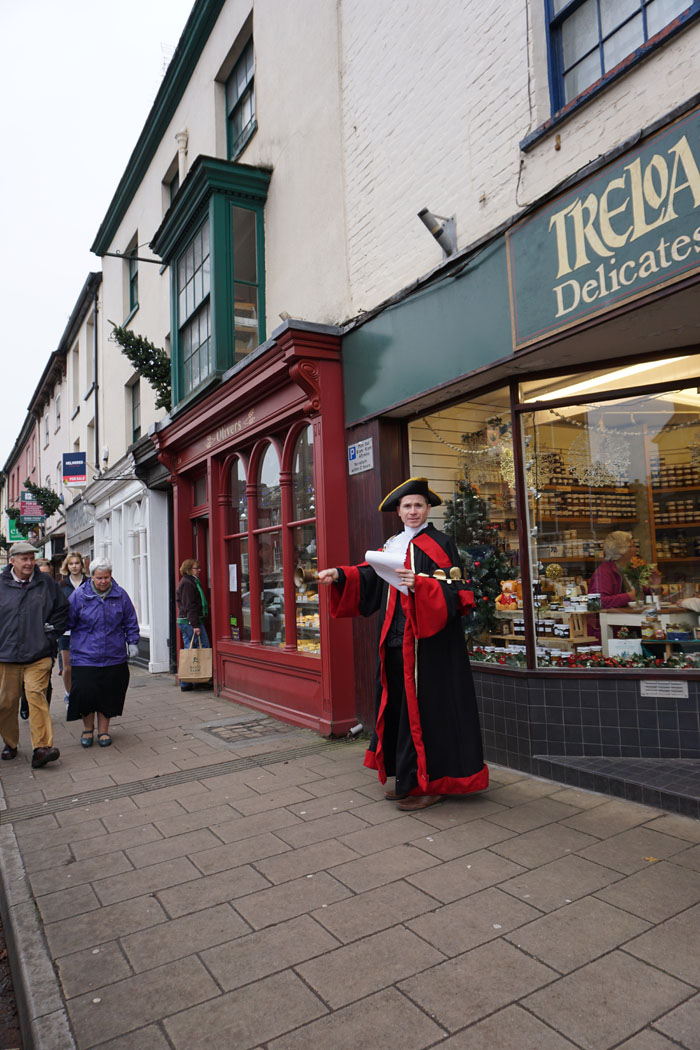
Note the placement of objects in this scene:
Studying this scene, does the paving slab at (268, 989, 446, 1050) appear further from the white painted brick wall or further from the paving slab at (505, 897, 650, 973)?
the white painted brick wall

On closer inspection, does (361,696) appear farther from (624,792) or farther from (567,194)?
(567,194)

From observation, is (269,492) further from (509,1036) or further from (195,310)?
(509,1036)

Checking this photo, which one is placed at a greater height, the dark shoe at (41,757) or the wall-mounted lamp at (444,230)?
the wall-mounted lamp at (444,230)

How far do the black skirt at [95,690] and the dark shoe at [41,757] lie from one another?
683mm

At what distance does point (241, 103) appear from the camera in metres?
9.47

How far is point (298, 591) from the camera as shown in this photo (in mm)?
7621

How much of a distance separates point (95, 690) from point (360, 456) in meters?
3.37

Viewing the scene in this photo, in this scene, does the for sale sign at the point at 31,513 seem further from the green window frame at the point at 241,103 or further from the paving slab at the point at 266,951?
the paving slab at the point at 266,951

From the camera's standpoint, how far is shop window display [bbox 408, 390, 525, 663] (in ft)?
18.0


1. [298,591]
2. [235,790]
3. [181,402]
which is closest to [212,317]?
[181,402]

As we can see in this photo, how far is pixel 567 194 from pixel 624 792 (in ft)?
12.2

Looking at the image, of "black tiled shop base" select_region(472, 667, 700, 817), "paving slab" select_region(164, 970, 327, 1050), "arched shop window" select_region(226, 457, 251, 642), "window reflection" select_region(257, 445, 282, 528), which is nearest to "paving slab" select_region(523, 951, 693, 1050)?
"paving slab" select_region(164, 970, 327, 1050)

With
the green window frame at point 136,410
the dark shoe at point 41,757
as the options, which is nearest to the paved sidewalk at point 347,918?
the dark shoe at point 41,757

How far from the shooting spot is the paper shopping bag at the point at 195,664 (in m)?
9.43
